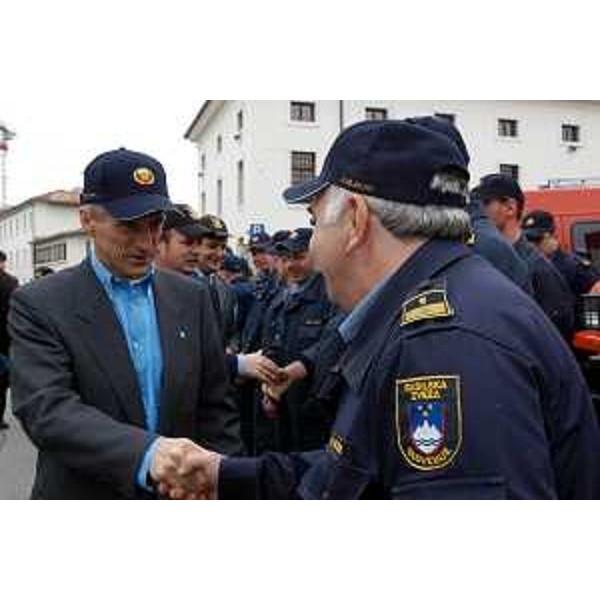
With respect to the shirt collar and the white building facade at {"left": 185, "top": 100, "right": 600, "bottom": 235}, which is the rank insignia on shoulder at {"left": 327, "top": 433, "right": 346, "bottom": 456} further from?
the white building facade at {"left": 185, "top": 100, "right": 600, "bottom": 235}

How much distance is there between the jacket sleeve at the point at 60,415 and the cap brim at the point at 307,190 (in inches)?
30.6

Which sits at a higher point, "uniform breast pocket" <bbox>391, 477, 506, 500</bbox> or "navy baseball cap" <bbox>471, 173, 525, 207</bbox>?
"navy baseball cap" <bbox>471, 173, 525, 207</bbox>

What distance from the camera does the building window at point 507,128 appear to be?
33.1 metres

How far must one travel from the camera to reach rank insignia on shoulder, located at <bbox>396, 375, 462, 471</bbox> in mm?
1352

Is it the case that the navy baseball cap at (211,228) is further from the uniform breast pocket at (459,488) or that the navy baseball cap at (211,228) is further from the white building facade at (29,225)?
the white building facade at (29,225)

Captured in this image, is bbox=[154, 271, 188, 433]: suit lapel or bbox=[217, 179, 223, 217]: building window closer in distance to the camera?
bbox=[154, 271, 188, 433]: suit lapel

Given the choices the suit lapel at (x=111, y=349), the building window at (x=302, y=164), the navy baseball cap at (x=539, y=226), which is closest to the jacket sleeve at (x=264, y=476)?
the suit lapel at (x=111, y=349)

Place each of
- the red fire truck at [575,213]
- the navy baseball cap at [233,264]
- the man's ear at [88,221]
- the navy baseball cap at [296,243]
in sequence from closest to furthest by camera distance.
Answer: the man's ear at [88,221], the navy baseball cap at [296,243], the red fire truck at [575,213], the navy baseball cap at [233,264]

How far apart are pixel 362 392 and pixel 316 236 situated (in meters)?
0.42

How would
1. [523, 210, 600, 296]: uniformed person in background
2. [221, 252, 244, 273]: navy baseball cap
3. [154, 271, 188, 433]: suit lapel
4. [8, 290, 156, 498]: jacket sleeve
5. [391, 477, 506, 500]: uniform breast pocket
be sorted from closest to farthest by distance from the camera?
1. [391, 477, 506, 500]: uniform breast pocket
2. [8, 290, 156, 498]: jacket sleeve
3. [154, 271, 188, 433]: suit lapel
4. [523, 210, 600, 296]: uniformed person in background
5. [221, 252, 244, 273]: navy baseball cap

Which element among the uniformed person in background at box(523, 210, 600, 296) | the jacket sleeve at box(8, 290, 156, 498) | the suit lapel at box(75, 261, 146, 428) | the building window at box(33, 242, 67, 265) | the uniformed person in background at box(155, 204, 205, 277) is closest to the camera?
the jacket sleeve at box(8, 290, 156, 498)

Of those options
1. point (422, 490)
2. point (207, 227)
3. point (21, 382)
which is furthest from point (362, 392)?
point (207, 227)

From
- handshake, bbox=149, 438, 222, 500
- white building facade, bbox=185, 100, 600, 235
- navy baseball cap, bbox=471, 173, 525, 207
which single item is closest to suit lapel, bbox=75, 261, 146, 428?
handshake, bbox=149, 438, 222, 500

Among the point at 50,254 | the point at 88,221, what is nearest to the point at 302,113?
the point at 50,254
